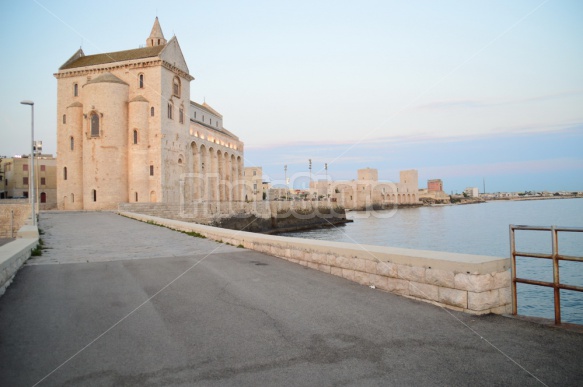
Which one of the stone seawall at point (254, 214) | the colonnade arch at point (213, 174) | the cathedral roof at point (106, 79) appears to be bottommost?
the stone seawall at point (254, 214)

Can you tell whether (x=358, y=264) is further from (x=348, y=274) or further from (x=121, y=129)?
(x=121, y=129)

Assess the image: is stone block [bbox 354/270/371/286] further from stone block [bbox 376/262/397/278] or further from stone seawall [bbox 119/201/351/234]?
stone seawall [bbox 119/201/351/234]

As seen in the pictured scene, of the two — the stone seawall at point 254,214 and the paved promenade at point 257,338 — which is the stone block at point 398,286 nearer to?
the paved promenade at point 257,338

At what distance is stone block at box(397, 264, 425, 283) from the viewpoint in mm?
6059

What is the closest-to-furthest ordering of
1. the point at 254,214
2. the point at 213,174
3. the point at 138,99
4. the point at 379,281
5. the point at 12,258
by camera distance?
the point at 379,281 → the point at 12,258 → the point at 138,99 → the point at 254,214 → the point at 213,174

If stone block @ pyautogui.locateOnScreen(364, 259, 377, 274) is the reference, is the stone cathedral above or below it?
above

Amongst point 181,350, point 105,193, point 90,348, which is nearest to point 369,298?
point 181,350

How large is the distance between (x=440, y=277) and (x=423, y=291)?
0.41m

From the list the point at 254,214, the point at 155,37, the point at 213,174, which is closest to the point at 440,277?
the point at 254,214

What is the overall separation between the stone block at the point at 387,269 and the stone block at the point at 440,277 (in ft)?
2.19

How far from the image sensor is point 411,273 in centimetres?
623

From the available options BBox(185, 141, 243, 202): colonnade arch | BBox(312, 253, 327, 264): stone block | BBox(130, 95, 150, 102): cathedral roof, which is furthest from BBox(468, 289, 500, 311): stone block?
BBox(185, 141, 243, 202): colonnade arch

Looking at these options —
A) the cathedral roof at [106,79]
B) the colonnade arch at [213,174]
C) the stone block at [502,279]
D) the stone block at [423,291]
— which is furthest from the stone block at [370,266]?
the colonnade arch at [213,174]

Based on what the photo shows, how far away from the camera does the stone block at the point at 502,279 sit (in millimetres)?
5406
